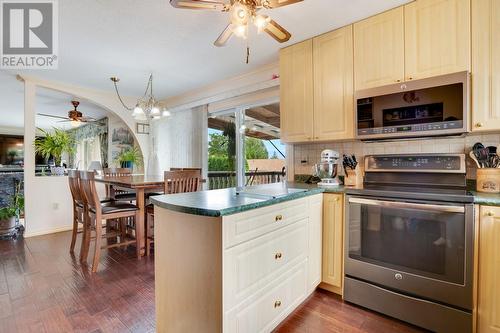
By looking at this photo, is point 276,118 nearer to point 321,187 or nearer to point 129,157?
point 321,187

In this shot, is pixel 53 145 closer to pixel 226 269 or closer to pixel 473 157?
pixel 226 269

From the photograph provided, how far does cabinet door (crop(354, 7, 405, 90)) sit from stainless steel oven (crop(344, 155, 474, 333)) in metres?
0.73

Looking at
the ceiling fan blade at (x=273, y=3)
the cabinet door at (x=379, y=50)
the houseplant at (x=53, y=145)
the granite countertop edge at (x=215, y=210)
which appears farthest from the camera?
the houseplant at (x=53, y=145)

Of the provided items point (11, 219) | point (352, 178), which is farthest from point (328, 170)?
point (11, 219)

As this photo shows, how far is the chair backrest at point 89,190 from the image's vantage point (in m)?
2.49

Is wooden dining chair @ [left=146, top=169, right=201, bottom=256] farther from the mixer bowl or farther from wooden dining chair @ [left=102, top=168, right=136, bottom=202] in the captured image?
the mixer bowl

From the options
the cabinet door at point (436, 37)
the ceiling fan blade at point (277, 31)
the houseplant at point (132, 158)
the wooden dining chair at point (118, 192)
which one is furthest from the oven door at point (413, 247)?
the houseplant at point (132, 158)

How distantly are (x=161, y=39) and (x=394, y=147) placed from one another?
2.55m

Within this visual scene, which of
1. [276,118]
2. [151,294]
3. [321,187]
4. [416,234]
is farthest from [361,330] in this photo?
[276,118]

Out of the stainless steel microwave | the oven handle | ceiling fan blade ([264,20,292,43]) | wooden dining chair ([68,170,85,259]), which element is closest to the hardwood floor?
wooden dining chair ([68,170,85,259])

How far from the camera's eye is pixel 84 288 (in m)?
2.15

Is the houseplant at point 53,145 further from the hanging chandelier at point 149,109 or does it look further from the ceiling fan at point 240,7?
the ceiling fan at point 240,7

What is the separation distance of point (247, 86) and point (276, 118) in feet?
2.04

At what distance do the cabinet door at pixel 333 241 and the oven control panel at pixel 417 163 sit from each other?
1.78 ft
